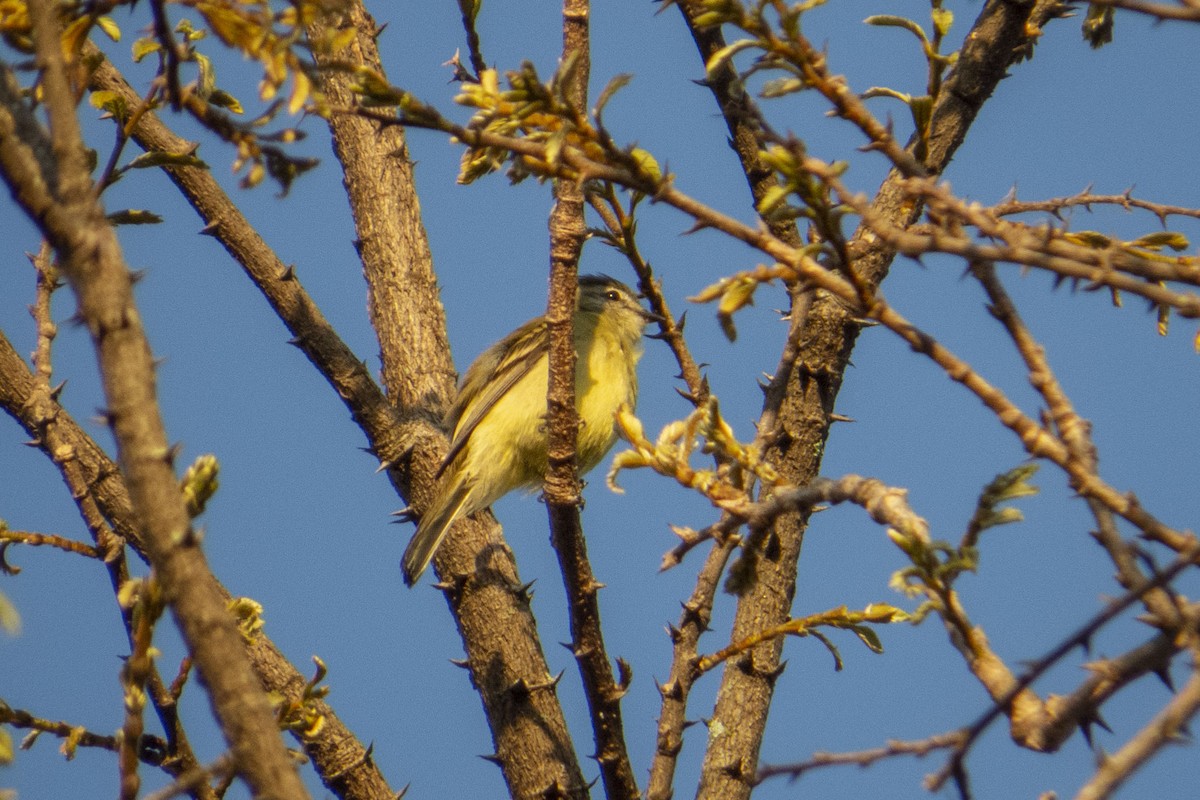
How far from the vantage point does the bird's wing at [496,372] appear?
7000 mm

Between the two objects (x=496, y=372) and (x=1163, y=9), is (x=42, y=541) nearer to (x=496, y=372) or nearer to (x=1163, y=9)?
(x=1163, y=9)

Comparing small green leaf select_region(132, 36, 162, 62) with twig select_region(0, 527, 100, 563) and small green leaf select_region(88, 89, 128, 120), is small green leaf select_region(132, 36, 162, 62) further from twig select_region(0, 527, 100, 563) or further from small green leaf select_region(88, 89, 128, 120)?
twig select_region(0, 527, 100, 563)

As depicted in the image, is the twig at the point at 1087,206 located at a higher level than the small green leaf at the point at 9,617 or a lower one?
higher

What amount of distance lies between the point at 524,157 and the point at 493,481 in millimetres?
4236

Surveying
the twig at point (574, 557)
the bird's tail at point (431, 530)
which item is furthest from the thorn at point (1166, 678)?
the bird's tail at point (431, 530)

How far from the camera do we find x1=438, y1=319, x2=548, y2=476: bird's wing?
700cm

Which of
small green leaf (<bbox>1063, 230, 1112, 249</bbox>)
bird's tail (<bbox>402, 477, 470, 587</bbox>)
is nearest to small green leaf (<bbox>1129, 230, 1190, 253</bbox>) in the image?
small green leaf (<bbox>1063, 230, 1112, 249</bbox>)

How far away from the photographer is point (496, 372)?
7.35 meters

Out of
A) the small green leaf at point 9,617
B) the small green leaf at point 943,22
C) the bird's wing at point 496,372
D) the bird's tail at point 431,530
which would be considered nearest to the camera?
the small green leaf at point 9,617

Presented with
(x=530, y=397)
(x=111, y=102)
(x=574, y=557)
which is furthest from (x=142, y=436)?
Answer: (x=530, y=397)

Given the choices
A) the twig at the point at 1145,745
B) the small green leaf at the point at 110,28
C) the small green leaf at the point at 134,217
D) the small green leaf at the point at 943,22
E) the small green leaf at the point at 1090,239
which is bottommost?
the twig at the point at 1145,745

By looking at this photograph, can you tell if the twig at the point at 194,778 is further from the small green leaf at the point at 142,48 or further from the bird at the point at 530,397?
the bird at the point at 530,397

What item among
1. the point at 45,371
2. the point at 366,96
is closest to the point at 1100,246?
the point at 366,96

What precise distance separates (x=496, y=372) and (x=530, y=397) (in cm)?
28
